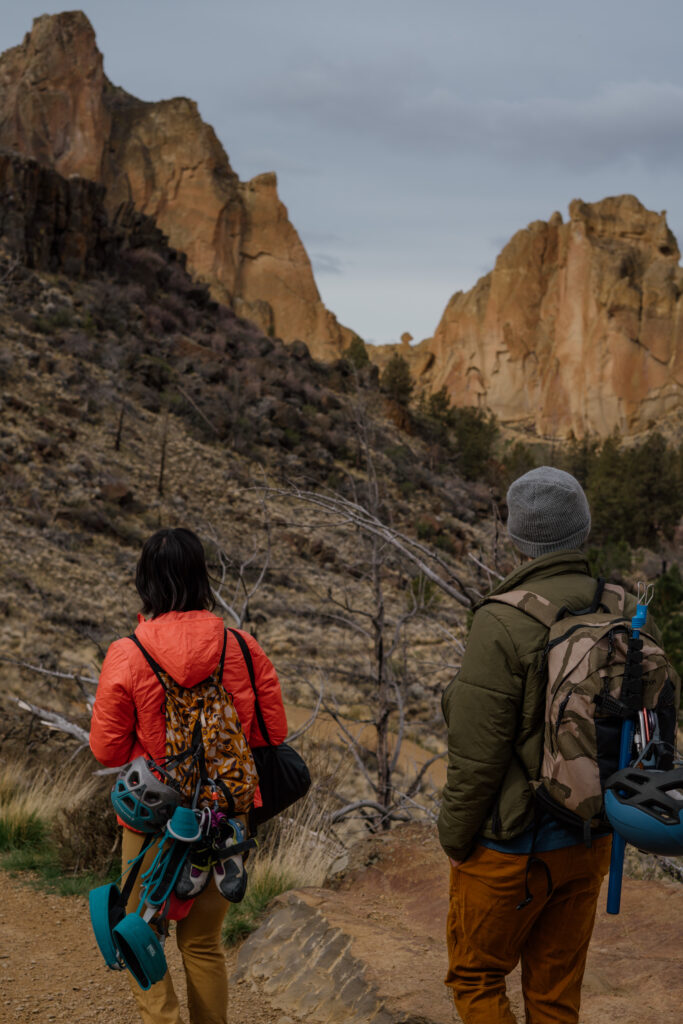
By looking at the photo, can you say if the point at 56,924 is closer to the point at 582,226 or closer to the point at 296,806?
the point at 296,806

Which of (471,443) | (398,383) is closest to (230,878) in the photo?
(471,443)

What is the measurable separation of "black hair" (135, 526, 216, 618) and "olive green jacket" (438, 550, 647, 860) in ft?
2.52

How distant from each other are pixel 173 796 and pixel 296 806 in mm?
3209

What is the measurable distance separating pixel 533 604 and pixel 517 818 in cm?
46

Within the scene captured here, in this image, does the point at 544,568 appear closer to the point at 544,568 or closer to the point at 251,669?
the point at 544,568

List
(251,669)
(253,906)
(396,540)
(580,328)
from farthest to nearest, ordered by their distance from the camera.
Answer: (580,328), (253,906), (396,540), (251,669)

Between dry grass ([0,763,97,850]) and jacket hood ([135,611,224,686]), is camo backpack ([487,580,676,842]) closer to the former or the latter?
jacket hood ([135,611,224,686])

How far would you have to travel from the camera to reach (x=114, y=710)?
219 centimetres

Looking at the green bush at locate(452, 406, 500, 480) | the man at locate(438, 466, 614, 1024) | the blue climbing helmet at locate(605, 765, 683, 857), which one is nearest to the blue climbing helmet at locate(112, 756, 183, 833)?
the man at locate(438, 466, 614, 1024)

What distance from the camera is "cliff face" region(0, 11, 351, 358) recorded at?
172ft

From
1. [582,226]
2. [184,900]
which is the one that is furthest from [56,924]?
[582,226]

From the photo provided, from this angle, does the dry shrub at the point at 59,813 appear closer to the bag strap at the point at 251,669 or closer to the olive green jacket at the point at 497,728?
the bag strap at the point at 251,669

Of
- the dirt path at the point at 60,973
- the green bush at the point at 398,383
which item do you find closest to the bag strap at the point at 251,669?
the dirt path at the point at 60,973

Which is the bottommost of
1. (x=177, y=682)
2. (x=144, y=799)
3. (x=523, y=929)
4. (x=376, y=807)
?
(x=376, y=807)
